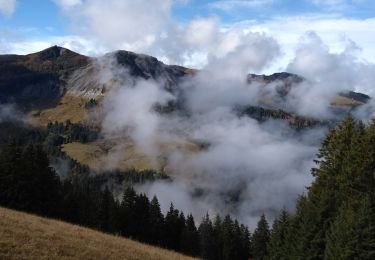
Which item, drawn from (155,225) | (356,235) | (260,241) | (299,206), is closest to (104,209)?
(155,225)

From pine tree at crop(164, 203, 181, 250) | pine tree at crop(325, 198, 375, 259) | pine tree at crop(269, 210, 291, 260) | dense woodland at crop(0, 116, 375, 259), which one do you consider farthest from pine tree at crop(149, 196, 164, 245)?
pine tree at crop(325, 198, 375, 259)

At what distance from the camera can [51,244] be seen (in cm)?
2308

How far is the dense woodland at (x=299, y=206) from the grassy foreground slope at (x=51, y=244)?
1733 cm

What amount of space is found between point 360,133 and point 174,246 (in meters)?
71.8

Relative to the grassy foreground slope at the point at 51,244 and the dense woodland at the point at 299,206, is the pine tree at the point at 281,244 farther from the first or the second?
the grassy foreground slope at the point at 51,244

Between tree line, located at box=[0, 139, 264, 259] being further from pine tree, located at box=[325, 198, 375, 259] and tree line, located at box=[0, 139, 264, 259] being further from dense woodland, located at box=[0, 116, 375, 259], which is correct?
pine tree, located at box=[325, 198, 375, 259]

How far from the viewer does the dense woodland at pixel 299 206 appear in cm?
3712

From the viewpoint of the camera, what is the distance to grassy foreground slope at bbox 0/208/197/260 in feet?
67.8

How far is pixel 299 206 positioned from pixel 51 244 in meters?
33.2

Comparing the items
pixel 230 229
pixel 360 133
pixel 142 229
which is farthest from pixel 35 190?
pixel 230 229

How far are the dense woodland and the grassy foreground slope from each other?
17.3 metres

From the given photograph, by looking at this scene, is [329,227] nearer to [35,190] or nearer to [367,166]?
[367,166]

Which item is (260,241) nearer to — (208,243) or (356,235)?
(208,243)

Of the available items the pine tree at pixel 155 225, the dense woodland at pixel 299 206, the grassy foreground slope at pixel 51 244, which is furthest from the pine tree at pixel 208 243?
the grassy foreground slope at pixel 51 244
